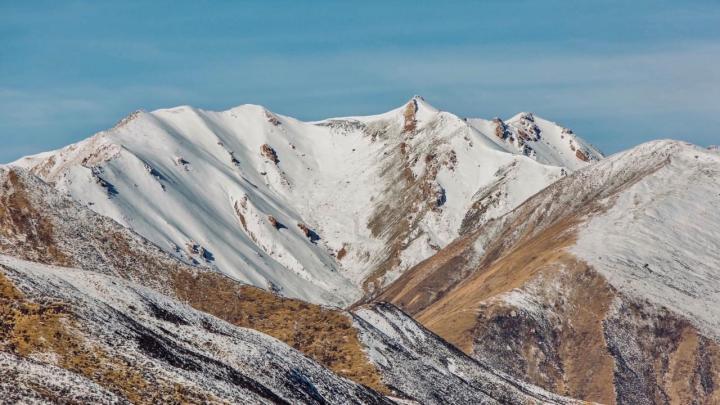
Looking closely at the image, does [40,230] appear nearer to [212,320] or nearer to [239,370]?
[212,320]

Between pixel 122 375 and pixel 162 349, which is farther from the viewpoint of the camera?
pixel 162 349

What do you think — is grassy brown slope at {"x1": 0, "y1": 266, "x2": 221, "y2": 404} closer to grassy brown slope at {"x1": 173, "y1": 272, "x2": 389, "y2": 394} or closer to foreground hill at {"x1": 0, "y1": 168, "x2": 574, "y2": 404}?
foreground hill at {"x1": 0, "y1": 168, "x2": 574, "y2": 404}

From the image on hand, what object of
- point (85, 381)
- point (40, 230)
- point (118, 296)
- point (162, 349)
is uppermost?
point (40, 230)

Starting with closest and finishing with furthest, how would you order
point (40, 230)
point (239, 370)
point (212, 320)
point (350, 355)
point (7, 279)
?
point (7, 279) < point (239, 370) < point (212, 320) < point (350, 355) < point (40, 230)

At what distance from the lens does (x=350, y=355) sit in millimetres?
104438

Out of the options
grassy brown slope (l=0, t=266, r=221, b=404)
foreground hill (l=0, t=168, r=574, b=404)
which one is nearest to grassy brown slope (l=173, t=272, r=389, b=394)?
foreground hill (l=0, t=168, r=574, b=404)

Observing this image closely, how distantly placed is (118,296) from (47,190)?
64.6 meters

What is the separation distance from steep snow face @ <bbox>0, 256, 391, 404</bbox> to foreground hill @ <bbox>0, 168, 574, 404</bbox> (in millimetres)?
110

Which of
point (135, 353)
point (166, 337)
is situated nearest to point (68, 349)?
point (135, 353)

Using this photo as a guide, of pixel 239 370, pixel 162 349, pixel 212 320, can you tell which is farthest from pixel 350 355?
pixel 162 349

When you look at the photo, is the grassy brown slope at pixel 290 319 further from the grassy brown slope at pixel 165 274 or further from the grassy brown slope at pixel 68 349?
the grassy brown slope at pixel 68 349

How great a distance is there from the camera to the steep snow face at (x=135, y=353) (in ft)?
194

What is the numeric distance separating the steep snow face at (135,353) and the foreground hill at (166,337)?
0.36 feet

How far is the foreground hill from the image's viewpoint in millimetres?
61469
